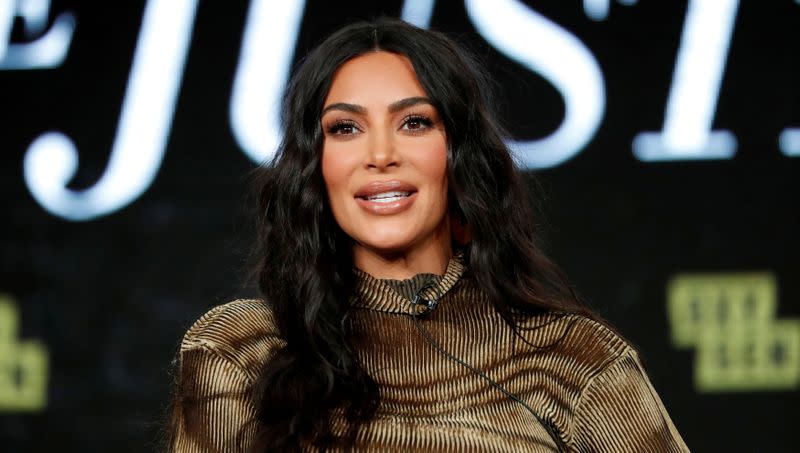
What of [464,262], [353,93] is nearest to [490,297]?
[464,262]

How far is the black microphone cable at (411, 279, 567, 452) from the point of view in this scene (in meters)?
1.88

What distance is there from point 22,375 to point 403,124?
1996mm

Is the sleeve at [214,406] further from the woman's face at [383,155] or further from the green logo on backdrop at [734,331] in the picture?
the green logo on backdrop at [734,331]

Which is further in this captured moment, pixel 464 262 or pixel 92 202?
pixel 92 202

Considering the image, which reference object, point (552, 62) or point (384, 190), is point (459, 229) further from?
point (552, 62)

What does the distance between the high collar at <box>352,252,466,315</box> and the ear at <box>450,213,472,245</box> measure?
9 cm

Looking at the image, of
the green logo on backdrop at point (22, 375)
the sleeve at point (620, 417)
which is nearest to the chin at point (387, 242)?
the sleeve at point (620, 417)

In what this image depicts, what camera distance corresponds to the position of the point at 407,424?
1.82 m

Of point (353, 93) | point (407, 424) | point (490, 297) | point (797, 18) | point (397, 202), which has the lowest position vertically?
point (407, 424)

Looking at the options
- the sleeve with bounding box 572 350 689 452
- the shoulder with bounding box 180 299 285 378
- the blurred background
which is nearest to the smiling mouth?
the shoulder with bounding box 180 299 285 378

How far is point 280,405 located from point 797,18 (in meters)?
2.32

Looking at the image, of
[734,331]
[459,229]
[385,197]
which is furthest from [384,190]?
[734,331]

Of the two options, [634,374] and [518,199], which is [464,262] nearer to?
[518,199]

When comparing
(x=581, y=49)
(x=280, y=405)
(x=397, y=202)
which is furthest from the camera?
(x=581, y=49)
